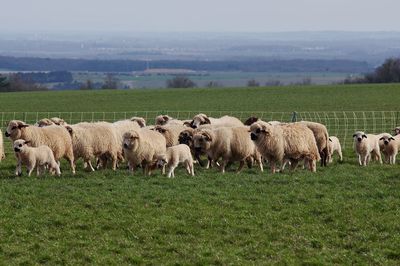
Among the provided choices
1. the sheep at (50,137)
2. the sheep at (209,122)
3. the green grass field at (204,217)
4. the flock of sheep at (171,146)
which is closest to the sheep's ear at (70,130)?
the flock of sheep at (171,146)

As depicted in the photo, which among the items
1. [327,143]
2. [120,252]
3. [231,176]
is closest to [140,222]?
[120,252]

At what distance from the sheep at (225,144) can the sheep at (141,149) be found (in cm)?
111

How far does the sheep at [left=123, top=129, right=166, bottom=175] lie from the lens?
61.4ft

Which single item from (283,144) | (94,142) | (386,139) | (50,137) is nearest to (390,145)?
(386,139)

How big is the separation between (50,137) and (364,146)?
8421mm

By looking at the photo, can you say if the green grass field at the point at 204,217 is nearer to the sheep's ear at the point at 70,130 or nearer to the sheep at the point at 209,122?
the sheep's ear at the point at 70,130

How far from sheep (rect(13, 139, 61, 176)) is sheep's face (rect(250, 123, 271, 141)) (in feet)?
16.0

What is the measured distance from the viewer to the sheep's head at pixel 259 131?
62.8 feet

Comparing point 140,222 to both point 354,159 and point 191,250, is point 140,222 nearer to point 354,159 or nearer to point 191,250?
point 191,250

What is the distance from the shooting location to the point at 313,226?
1288 cm

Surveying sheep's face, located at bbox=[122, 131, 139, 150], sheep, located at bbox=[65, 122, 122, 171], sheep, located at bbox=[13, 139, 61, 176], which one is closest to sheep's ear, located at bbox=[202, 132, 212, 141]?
sheep's face, located at bbox=[122, 131, 139, 150]

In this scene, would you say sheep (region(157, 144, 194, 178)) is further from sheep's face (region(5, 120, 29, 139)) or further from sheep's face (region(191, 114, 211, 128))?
sheep's face (region(191, 114, 211, 128))

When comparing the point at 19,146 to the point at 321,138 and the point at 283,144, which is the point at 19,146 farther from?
the point at 321,138

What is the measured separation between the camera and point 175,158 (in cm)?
1839
